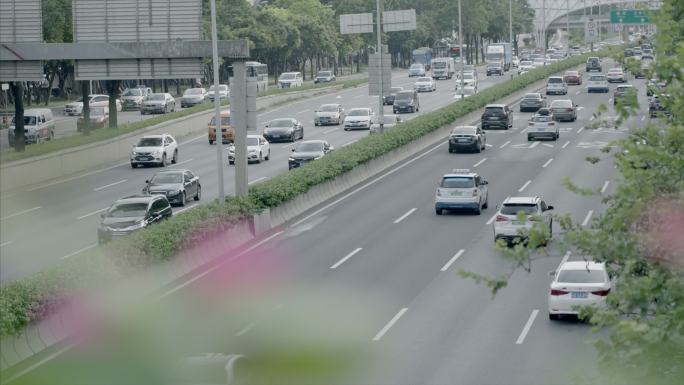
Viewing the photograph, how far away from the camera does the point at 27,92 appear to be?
11000cm

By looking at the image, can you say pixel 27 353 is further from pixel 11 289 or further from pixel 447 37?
pixel 447 37

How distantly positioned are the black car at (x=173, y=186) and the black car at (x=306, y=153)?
9795 mm

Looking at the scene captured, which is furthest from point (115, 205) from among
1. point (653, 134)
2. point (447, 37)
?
point (447, 37)

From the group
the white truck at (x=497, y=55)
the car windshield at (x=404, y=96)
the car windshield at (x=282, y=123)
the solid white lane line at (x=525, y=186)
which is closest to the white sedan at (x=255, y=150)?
the car windshield at (x=282, y=123)

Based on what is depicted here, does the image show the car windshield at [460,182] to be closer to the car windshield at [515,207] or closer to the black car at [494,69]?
the car windshield at [515,207]

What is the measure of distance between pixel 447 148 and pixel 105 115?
27.1m

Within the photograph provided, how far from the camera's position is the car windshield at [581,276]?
28.3 metres

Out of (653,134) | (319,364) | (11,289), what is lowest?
(319,364)

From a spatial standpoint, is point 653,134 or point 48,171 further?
point 48,171

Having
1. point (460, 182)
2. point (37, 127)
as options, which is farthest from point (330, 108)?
point (460, 182)

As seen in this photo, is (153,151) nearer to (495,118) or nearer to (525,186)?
(525,186)

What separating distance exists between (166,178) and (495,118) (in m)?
31.1

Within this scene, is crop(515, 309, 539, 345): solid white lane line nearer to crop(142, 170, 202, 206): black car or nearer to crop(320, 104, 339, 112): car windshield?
crop(142, 170, 202, 206): black car

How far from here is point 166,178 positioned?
47562 mm
